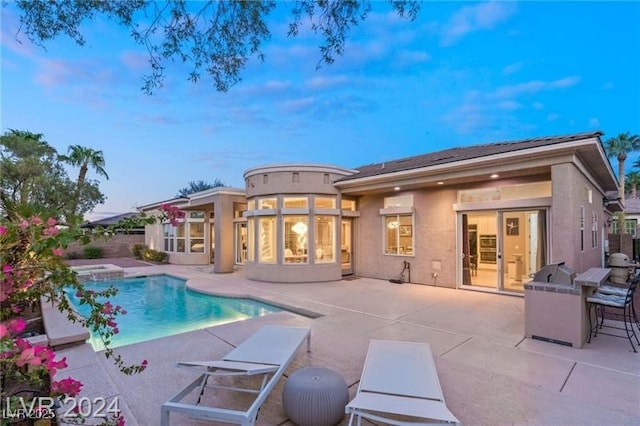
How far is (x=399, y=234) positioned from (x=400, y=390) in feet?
30.2

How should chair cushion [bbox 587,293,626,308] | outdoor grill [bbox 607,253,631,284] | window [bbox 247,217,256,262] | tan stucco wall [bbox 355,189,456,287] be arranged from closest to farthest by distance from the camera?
chair cushion [bbox 587,293,626,308]
tan stucco wall [bbox 355,189,456,287]
outdoor grill [bbox 607,253,631,284]
window [bbox 247,217,256,262]

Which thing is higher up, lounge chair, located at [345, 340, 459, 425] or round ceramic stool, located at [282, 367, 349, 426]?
lounge chair, located at [345, 340, 459, 425]

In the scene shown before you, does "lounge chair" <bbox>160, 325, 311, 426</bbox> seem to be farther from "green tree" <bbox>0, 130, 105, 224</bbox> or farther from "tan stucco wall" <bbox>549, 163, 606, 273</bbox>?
"green tree" <bbox>0, 130, 105, 224</bbox>

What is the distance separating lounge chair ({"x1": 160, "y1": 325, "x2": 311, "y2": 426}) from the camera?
2.71 meters

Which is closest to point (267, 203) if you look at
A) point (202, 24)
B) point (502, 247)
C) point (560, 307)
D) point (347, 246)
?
point (347, 246)

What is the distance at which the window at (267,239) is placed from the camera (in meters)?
12.0

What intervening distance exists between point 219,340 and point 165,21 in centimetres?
487

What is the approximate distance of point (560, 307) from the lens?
5.36m

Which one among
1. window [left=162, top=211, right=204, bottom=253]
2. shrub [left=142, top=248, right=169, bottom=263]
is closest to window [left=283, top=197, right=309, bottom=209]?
window [left=162, top=211, right=204, bottom=253]

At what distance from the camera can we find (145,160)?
665 inches

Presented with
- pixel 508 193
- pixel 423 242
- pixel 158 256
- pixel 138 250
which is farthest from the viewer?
pixel 138 250

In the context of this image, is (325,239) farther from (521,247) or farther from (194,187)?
(194,187)

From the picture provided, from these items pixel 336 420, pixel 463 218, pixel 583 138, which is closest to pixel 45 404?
pixel 336 420

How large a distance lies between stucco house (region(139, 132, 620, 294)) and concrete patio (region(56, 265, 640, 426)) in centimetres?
200
